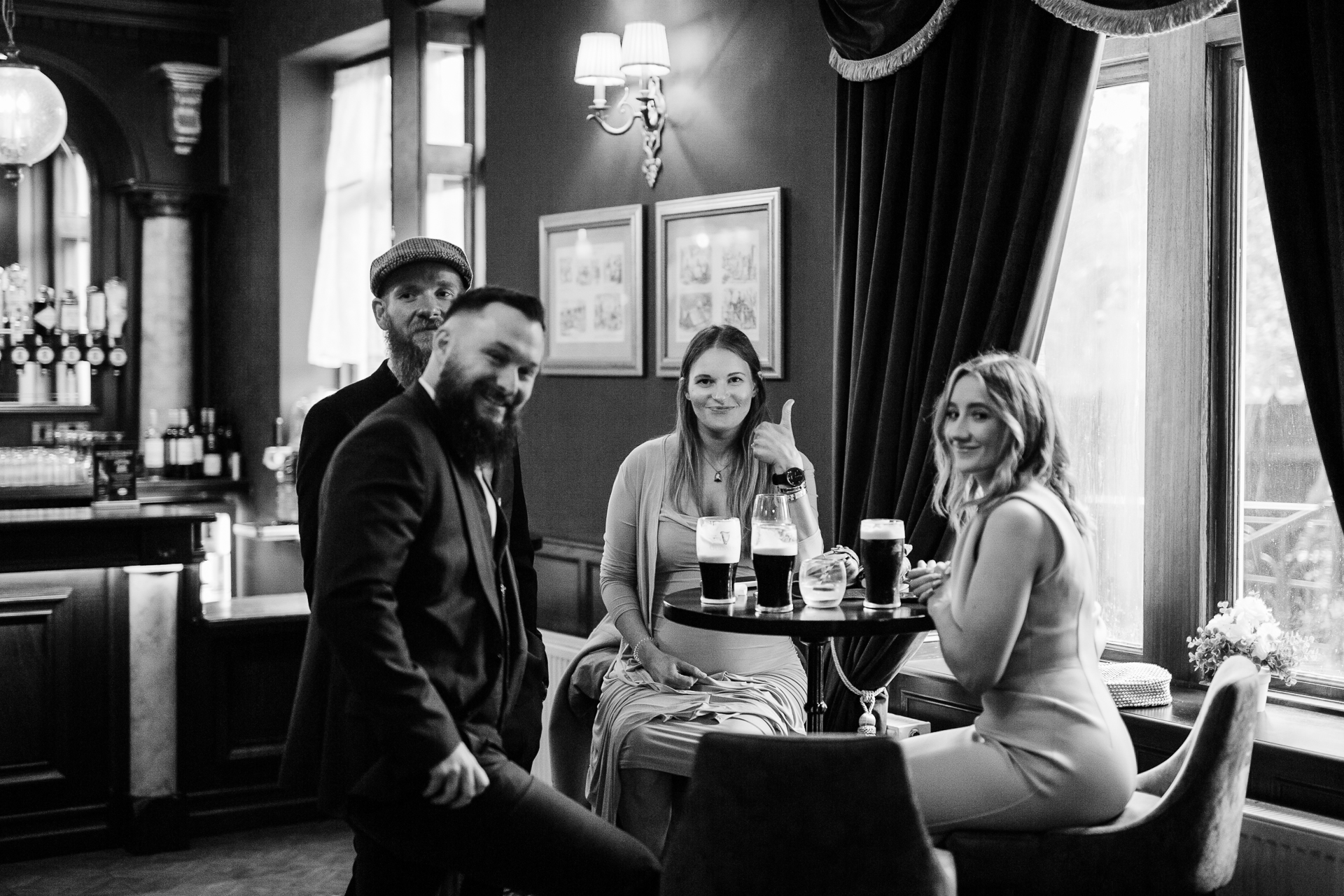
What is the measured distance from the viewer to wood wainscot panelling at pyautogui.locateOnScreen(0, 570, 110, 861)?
14.3 ft

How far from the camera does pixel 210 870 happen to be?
4293 millimetres

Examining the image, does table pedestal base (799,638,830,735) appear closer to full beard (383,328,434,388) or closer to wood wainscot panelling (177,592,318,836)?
full beard (383,328,434,388)

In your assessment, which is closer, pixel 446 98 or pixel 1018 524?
pixel 1018 524

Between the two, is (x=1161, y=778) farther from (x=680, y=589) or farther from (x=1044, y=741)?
(x=680, y=589)

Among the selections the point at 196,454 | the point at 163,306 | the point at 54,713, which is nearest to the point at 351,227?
the point at 163,306

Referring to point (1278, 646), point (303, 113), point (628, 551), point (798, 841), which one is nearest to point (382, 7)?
point (303, 113)

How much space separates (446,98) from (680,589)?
3.57 meters

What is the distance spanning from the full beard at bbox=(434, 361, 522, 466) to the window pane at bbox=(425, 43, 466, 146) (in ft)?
14.0

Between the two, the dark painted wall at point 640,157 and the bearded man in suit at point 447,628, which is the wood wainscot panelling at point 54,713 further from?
the bearded man in suit at point 447,628

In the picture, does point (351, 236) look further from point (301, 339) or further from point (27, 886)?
point (27, 886)

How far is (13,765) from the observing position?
435cm

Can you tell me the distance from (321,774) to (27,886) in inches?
99.6

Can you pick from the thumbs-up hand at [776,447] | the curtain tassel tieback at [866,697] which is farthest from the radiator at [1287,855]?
the thumbs-up hand at [776,447]

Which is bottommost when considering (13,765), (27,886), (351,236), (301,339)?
(27,886)
